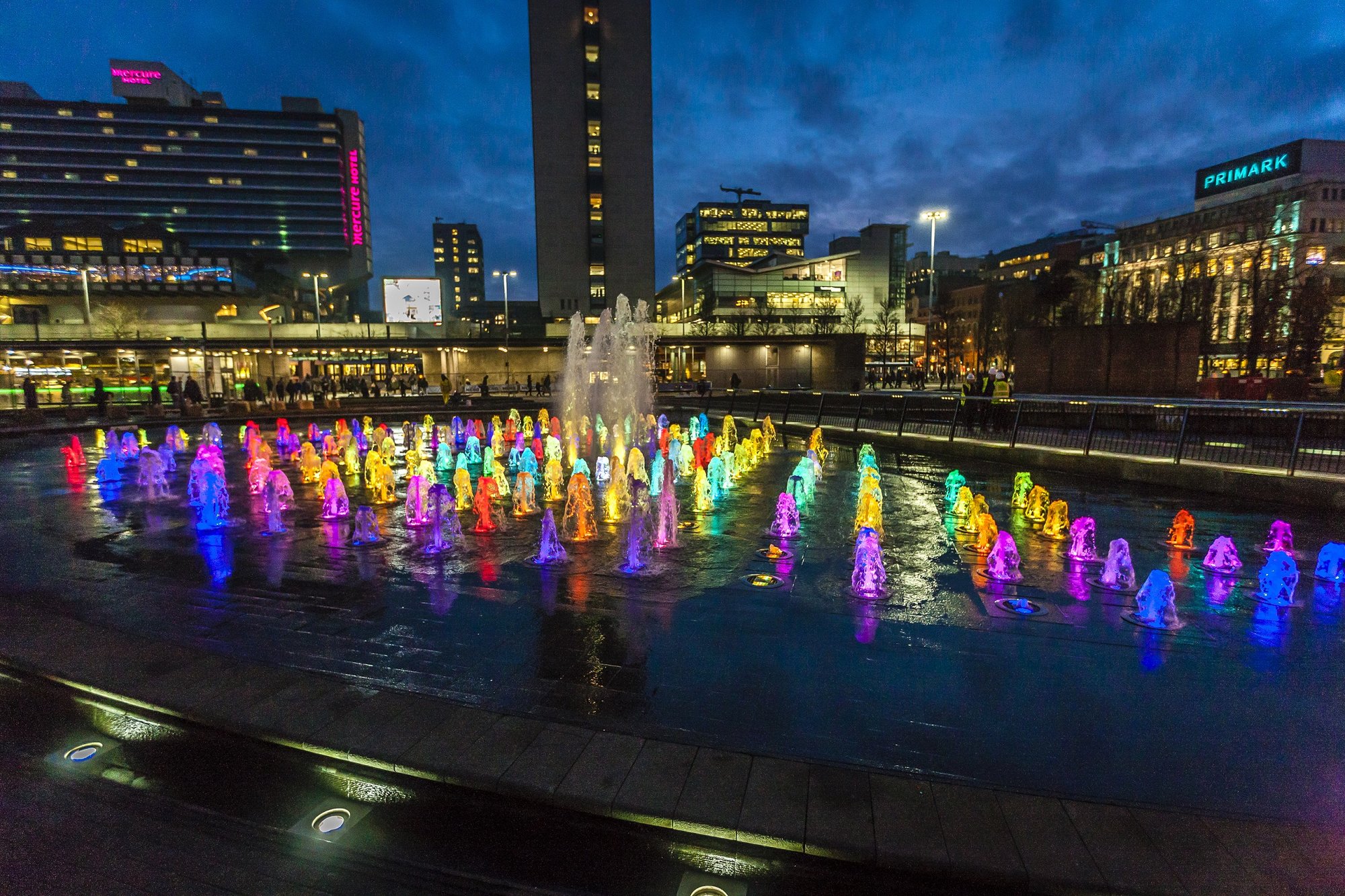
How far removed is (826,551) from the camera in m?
8.27

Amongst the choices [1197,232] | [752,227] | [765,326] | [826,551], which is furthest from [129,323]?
[1197,232]

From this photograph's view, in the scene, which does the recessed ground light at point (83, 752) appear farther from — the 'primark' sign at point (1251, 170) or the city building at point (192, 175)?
the 'primark' sign at point (1251, 170)

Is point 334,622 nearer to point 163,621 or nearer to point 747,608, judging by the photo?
point 163,621

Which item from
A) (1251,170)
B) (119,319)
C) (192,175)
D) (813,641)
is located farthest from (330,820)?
(192,175)

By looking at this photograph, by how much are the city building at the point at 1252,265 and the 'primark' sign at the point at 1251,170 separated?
10 centimetres

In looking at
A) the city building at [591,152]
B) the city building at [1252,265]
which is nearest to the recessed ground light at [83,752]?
the city building at [1252,265]

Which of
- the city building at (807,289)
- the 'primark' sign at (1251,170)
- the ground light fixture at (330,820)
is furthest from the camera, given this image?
the city building at (807,289)

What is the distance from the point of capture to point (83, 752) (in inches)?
156

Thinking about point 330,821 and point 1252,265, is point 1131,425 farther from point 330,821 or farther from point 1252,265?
point 1252,265

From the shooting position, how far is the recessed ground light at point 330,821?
10.8 ft

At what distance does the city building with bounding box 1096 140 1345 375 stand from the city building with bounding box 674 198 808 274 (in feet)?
191

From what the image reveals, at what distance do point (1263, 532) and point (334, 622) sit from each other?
12145 millimetres

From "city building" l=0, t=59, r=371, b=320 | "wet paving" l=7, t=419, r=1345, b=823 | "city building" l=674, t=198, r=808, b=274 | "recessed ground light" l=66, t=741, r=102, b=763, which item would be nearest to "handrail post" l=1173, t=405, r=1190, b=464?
"wet paving" l=7, t=419, r=1345, b=823

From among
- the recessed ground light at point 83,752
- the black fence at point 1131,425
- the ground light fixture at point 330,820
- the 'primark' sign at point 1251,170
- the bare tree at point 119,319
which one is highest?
the 'primark' sign at point 1251,170
